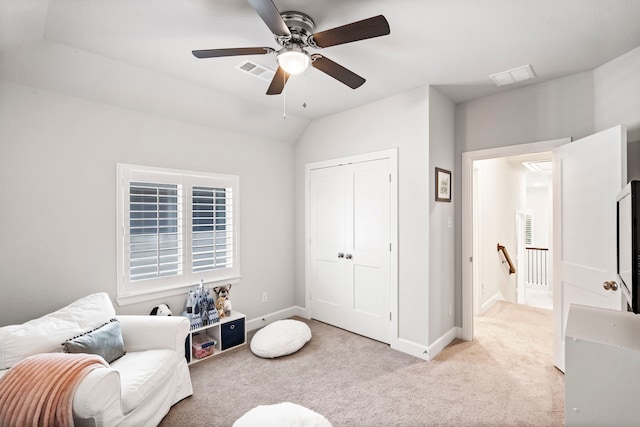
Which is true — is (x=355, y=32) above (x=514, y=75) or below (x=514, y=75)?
below

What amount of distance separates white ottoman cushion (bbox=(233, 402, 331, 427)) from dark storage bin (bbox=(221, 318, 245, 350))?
1.30 m

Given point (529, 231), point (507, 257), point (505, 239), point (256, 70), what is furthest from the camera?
point (529, 231)

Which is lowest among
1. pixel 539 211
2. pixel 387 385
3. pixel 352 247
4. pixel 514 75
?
pixel 387 385

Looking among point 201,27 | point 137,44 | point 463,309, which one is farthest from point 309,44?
point 463,309

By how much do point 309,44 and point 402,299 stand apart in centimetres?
251

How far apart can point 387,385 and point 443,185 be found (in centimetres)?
202

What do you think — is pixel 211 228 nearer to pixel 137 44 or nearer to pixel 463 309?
pixel 137 44

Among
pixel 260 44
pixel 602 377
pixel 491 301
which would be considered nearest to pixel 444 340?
pixel 491 301

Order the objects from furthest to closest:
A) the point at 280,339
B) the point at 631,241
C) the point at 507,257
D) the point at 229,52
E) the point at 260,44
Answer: the point at 507,257
the point at 280,339
the point at 260,44
the point at 229,52
the point at 631,241

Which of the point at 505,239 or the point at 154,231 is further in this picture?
the point at 505,239

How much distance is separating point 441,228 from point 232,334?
249 centimetres

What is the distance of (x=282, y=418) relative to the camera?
1.82 m

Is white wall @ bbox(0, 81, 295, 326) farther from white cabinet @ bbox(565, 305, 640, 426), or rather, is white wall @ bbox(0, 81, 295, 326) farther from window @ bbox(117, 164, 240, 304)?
white cabinet @ bbox(565, 305, 640, 426)

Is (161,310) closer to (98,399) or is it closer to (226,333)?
(226,333)
